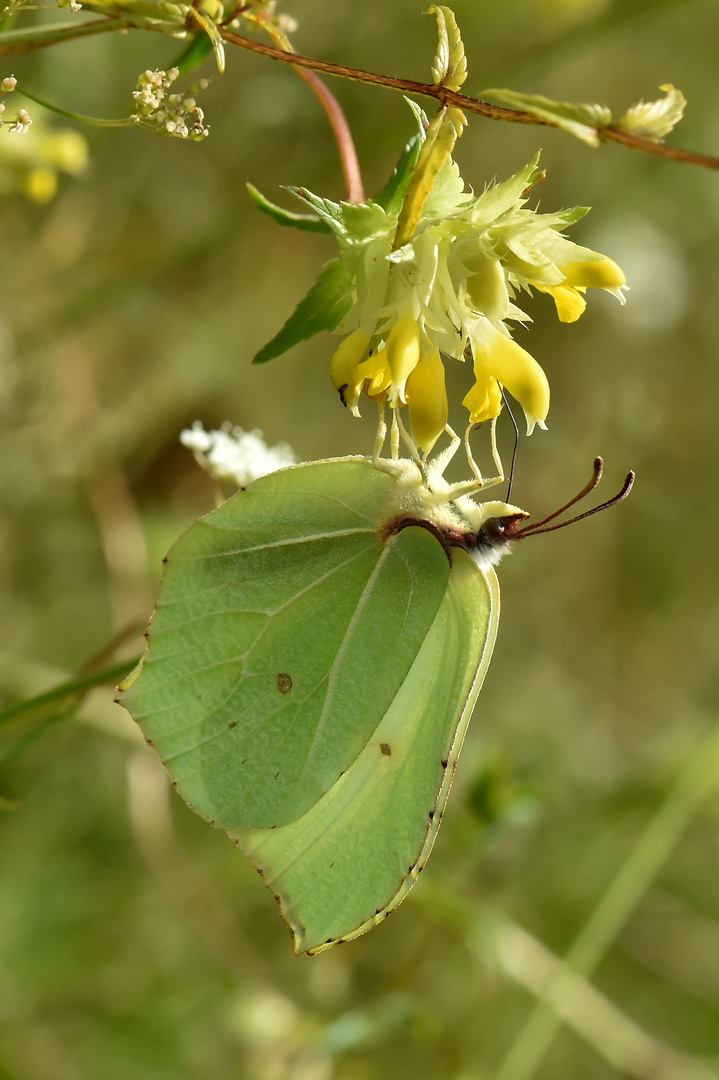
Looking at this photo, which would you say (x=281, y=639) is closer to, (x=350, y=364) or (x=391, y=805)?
(x=391, y=805)

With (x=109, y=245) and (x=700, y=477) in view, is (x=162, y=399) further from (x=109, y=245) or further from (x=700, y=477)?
(x=700, y=477)

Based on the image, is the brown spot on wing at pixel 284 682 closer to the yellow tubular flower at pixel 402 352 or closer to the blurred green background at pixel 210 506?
the yellow tubular flower at pixel 402 352

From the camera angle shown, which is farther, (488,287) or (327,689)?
(327,689)

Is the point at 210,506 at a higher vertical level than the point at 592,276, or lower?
lower

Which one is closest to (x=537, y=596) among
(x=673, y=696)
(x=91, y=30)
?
(x=673, y=696)

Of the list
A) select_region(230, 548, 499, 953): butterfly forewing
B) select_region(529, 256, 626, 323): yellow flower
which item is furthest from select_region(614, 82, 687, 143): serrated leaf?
select_region(230, 548, 499, 953): butterfly forewing

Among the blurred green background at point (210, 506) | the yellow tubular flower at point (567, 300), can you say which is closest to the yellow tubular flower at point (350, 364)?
the yellow tubular flower at point (567, 300)

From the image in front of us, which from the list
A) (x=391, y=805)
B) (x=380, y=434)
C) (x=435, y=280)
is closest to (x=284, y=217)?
(x=435, y=280)
